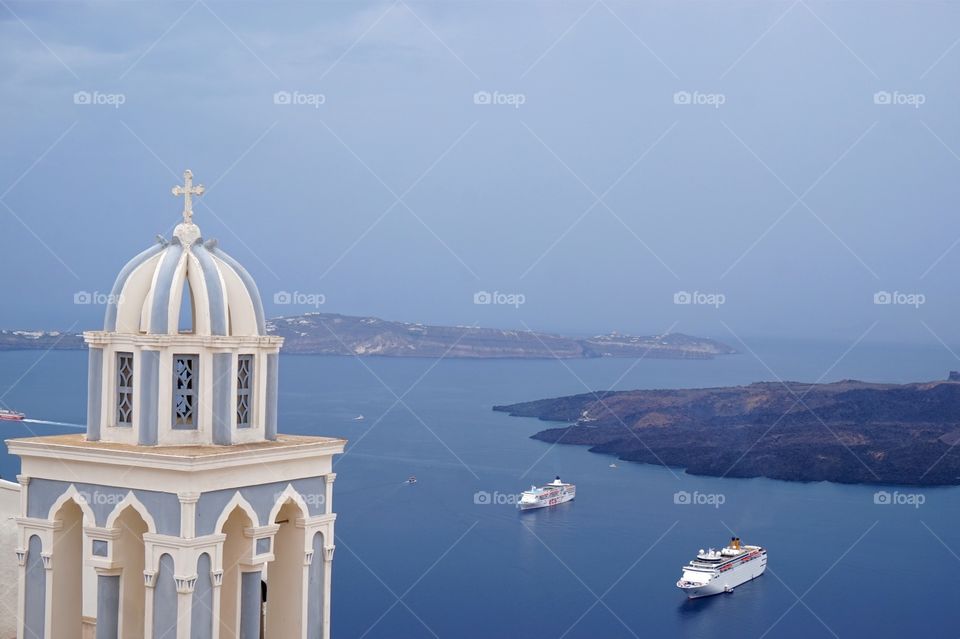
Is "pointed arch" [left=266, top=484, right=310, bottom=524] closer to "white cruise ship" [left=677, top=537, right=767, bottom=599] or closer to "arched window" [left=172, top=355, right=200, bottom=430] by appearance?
"arched window" [left=172, top=355, right=200, bottom=430]

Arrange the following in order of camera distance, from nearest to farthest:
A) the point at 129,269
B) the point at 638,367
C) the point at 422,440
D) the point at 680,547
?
1. the point at 129,269
2. the point at 680,547
3. the point at 422,440
4. the point at 638,367

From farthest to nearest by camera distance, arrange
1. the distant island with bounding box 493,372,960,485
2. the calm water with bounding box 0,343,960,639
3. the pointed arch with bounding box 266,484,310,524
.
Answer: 1. the distant island with bounding box 493,372,960,485
2. the calm water with bounding box 0,343,960,639
3. the pointed arch with bounding box 266,484,310,524

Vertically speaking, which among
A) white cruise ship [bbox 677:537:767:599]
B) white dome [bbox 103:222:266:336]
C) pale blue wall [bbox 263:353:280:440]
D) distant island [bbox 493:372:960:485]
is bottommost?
white cruise ship [bbox 677:537:767:599]

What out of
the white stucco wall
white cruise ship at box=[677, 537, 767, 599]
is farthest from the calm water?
the white stucco wall

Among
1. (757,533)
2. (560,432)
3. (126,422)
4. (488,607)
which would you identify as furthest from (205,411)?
(560,432)

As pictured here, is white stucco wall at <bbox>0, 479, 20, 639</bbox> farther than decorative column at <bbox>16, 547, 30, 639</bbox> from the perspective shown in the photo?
Yes

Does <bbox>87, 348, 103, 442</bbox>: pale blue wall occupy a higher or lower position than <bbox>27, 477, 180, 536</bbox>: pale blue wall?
higher

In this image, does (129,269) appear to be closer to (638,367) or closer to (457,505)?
(457,505)
